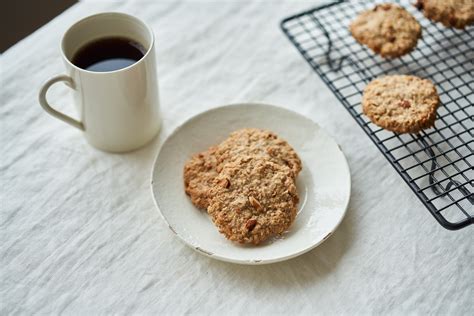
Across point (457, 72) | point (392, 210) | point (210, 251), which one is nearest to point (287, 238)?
point (210, 251)

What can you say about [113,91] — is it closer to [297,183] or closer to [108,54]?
[108,54]

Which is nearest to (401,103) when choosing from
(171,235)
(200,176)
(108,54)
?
(200,176)

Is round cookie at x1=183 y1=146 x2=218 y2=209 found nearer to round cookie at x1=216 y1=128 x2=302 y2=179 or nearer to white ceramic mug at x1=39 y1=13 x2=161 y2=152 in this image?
round cookie at x1=216 y1=128 x2=302 y2=179

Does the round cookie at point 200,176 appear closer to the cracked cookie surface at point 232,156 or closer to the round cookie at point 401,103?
the cracked cookie surface at point 232,156

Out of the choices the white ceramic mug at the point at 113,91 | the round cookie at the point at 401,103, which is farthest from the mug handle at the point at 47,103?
the round cookie at the point at 401,103

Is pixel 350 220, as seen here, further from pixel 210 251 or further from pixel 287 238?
pixel 210 251

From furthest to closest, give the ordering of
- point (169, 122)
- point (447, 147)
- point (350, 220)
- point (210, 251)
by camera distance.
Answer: point (169, 122) → point (447, 147) → point (350, 220) → point (210, 251)

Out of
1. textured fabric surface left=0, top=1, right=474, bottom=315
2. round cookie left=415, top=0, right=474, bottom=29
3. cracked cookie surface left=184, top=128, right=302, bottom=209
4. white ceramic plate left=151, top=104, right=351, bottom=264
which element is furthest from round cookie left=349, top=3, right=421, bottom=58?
cracked cookie surface left=184, top=128, right=302, bottom=209
